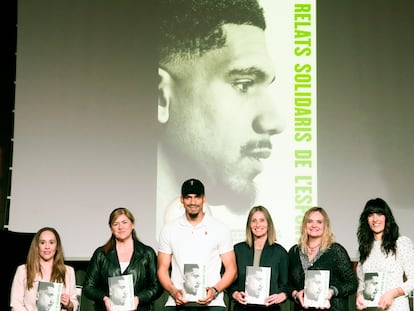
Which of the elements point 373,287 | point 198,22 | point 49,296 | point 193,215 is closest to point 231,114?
point 198,22

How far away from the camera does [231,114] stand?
6.51 m

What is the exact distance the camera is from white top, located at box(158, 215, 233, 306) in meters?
4.56

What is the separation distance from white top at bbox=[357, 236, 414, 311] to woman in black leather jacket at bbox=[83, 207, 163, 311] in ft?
5.13

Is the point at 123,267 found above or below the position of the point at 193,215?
below

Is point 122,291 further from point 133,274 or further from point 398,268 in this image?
point 398,268

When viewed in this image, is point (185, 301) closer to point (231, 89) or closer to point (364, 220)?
point (364, 220)

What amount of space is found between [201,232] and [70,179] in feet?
7.92

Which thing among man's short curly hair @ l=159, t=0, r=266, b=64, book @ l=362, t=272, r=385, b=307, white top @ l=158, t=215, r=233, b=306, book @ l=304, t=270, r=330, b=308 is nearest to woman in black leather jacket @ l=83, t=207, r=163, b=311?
white top @ l=158, t=215, r=233, b=306

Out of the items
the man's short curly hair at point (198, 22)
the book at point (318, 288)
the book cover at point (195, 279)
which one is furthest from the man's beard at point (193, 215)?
the man's short curly hair at point (198, 22)

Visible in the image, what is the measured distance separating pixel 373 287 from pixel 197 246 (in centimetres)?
126

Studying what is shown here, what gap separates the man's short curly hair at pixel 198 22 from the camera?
659 centimetres

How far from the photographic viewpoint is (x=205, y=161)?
21.4 feet

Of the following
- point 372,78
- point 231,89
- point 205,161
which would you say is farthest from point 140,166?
point 372,78

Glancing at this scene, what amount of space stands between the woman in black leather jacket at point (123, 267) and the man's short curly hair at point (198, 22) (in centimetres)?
249
